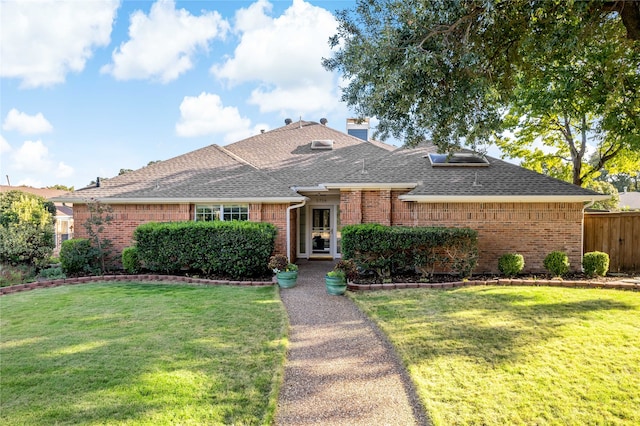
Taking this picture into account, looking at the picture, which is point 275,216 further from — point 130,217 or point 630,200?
point 630,200

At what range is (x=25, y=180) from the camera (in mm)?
35719

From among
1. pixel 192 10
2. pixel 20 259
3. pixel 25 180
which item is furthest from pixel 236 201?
pixel 25 180

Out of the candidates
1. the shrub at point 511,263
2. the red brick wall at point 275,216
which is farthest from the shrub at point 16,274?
the shrub at point 511,263

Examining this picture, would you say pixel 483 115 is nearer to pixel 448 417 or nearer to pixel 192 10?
pixel 448 417

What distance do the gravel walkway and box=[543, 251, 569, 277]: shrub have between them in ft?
22.6

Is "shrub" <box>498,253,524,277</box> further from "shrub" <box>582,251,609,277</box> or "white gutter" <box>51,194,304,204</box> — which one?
"white gutter" <box>51,194,304,204</box>

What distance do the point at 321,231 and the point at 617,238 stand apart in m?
10.6

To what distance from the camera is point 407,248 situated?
9680 mm

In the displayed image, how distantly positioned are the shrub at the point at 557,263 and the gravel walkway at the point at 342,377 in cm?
690

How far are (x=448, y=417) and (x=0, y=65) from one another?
1344 cm

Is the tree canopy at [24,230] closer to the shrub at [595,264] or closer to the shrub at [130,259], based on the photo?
the shrub at [130,259]

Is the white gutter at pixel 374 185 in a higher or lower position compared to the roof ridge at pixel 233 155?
lower

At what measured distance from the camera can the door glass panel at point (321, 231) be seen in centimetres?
1441

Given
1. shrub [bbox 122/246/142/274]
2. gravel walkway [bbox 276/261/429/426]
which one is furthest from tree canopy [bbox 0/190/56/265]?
gravel walkway [bbox 276/261/429/426]
